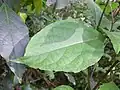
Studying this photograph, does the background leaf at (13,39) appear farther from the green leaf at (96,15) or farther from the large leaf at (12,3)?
the green leaf at (96,15)

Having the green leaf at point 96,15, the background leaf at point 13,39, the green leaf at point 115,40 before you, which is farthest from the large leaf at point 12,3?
the green leaf at point 115,40

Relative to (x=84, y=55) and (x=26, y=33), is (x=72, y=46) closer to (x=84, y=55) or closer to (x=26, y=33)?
(x=84, y=55)

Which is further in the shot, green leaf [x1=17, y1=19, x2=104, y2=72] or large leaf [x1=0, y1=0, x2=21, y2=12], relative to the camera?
large leaf [x1=0, y1=0, x2=21, y2=12]

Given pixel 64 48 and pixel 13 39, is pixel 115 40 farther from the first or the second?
pixel 13 39

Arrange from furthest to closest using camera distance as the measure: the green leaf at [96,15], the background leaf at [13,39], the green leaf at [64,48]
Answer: the green leaf at [96,15]
the background leaf at [13,39]
the green leaf at [64,48]

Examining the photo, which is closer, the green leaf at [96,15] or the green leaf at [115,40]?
the green leaf at [115,40]

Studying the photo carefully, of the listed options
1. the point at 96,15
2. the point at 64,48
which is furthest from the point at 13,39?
the point at 96,15

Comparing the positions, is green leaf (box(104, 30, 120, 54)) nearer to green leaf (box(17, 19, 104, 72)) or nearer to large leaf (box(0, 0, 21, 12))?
green leaf (box(17, 19, 104, 72))

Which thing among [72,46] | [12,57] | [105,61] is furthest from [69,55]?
[105,61]

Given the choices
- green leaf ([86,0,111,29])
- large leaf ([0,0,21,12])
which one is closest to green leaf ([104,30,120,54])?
green leaf ([86,0,111,29])
